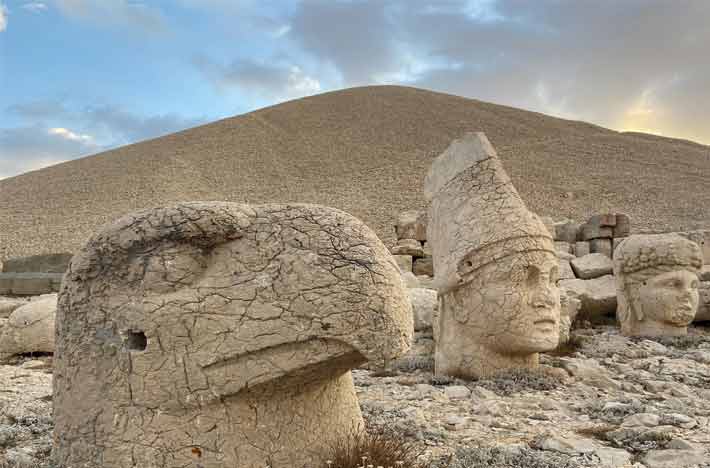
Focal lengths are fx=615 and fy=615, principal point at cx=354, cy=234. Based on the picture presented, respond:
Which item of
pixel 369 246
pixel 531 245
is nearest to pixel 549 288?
pixel 531 245

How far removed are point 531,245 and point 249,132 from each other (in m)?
29.3

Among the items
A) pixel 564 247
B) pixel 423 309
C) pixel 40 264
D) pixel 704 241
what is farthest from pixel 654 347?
pixel 40 264

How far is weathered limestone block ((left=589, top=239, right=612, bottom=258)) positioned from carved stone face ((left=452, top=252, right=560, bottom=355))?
866 cm

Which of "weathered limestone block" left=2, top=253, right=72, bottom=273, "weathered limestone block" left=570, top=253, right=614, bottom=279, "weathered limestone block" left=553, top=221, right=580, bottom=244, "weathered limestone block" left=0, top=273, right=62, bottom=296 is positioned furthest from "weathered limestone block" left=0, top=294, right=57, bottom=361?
"weathered limestone block" left=553, top=221, right=580, bottom=244

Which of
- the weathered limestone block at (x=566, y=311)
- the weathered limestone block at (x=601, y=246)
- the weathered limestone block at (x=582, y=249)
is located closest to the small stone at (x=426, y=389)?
the weathered limestone block at (x=566, y=311)

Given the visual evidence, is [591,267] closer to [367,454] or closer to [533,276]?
[533,276]

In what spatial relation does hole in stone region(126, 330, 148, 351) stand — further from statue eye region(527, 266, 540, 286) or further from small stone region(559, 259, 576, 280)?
small stone region(559, 259, 576, 280)

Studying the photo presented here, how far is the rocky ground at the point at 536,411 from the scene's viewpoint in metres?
3.28

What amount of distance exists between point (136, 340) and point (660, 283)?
22.0 feet

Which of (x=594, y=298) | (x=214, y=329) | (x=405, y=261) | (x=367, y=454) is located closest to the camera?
(x=214, y=329)

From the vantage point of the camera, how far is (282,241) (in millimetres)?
2420

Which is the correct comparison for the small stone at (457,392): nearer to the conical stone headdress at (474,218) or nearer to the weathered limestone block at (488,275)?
the weathered limestone block at (488,275)

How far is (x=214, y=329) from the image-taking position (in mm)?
2344

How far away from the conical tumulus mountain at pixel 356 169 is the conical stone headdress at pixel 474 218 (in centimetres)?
1157
